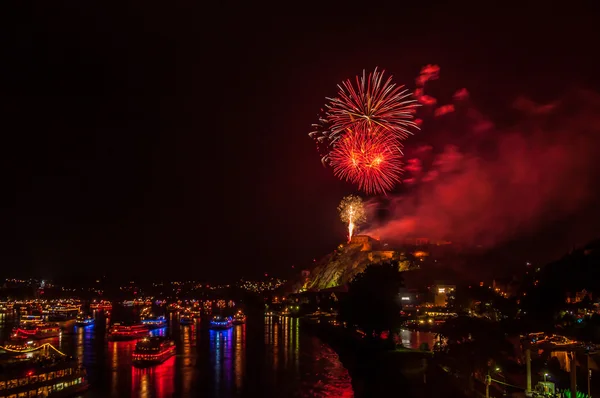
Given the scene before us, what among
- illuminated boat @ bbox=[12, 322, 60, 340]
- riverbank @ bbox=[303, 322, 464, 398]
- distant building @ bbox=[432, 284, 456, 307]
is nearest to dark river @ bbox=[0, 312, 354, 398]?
riverbank @ bbox=[303, 322, 464, 398]

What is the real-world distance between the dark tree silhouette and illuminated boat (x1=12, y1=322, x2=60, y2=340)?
21067 mm

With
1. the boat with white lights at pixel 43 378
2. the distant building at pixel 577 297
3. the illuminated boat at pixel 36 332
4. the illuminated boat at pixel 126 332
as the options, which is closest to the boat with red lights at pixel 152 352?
the boat with white lights at pixel 43 378

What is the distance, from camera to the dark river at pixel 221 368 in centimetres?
2130

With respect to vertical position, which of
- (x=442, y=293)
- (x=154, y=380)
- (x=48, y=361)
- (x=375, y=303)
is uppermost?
(x=375, y=303)

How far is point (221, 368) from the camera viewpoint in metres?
26.2

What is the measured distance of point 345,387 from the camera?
2158 cm

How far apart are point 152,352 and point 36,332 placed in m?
15.8

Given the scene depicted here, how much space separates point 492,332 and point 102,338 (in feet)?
107

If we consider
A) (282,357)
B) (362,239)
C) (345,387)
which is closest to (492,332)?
(345,387)

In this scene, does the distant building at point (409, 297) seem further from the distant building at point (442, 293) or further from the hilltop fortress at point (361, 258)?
the hilltop fortress at point (361, 258)

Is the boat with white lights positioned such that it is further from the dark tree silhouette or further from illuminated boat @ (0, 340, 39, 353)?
the dark tree silhouette

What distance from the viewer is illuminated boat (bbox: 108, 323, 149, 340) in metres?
39.3

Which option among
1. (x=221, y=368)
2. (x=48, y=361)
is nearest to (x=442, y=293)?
(x=221, y=368)

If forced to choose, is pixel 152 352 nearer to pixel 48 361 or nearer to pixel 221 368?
pixel 221 368
